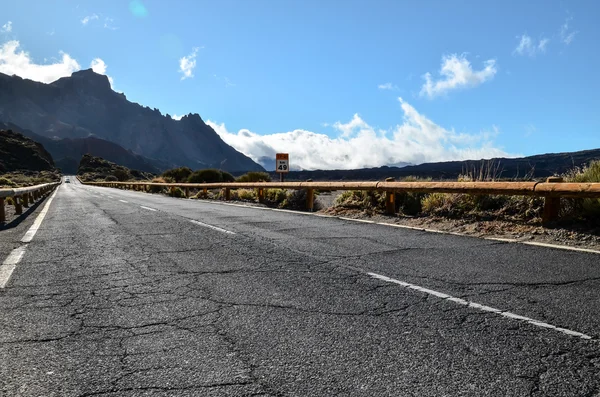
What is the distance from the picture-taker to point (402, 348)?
2973mm

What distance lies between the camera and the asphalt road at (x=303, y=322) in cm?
254

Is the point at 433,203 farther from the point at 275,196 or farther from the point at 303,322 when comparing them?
the point at 275,196

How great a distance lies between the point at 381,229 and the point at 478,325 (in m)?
5.72

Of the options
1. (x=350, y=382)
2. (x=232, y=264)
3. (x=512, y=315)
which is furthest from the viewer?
(x=232, y=264)

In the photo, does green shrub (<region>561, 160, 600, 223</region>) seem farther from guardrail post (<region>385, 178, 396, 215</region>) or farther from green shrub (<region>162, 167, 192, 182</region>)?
green shrub (<region>162, 167, 192, 182</region>)

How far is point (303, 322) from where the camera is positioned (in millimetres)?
3512

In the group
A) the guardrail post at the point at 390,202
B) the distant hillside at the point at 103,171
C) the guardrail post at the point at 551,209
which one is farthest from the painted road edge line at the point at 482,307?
the distant hillside at the point at 103,171

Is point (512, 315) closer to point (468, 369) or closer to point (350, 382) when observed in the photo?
point (468, 369)

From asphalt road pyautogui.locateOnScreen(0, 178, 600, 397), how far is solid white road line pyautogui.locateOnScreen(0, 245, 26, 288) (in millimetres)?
116

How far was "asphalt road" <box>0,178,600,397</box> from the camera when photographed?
2545 mm

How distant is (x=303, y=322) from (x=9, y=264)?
4575 millimetres

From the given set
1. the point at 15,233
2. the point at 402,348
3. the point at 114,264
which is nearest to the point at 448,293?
the point at 402,348

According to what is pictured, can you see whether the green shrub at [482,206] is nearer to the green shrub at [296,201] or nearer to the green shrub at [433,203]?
the green shrub at [433,203]

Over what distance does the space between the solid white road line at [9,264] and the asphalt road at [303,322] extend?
12cm
